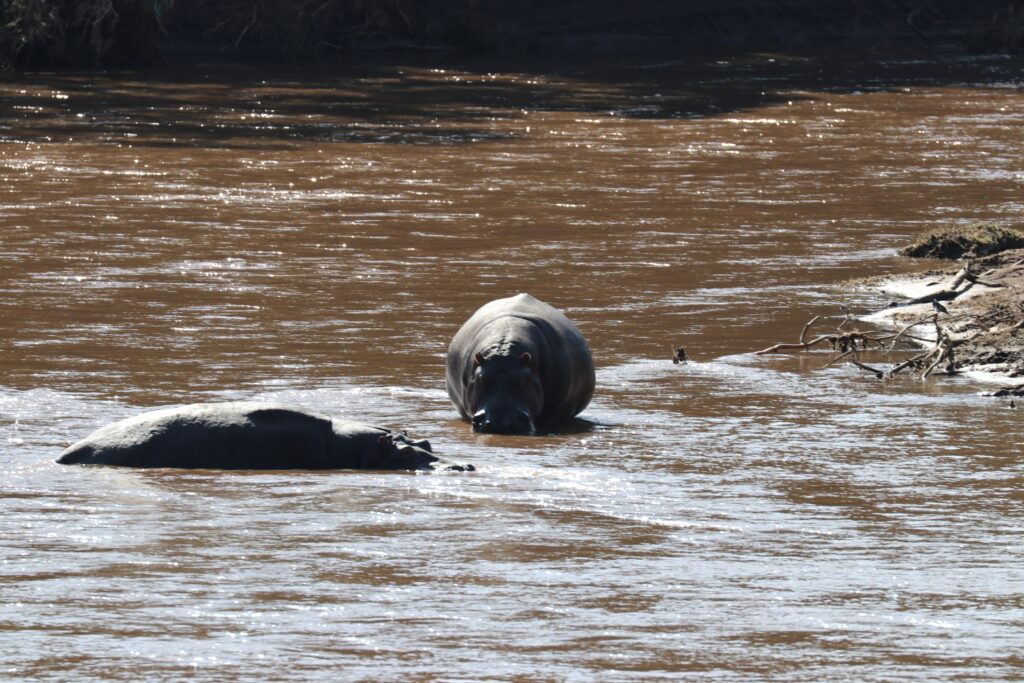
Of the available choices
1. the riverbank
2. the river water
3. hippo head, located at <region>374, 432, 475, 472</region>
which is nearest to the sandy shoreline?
the riverbank

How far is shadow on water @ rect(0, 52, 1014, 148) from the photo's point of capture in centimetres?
2697

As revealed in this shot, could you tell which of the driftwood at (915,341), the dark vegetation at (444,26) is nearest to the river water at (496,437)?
the driftwood at (915,341)

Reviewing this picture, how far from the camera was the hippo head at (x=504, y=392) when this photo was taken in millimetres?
9227

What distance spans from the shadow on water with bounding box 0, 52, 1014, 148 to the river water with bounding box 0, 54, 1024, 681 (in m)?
2.77

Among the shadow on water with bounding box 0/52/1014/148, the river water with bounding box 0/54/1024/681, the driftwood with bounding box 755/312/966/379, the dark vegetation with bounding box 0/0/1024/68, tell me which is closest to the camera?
the river water with bounding box 0/54/1024/681

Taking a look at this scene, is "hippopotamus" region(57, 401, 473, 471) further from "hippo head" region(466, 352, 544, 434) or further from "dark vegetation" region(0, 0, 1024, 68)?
"dark vegetation" region(0, 0, 1024, 68)

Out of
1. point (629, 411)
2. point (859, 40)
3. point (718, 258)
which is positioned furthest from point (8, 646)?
point (859, 40)

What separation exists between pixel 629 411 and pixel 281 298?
14.1 ft

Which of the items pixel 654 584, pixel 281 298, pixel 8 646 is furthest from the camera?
pixel 281 298

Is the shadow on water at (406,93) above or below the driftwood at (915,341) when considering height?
above

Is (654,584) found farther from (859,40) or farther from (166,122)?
(859,40)

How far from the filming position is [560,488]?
793 cm

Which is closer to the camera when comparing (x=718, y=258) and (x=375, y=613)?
(x=375, y=613)

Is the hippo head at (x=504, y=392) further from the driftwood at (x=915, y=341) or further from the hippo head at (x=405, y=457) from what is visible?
the driftwood at (x=915, y=341)
